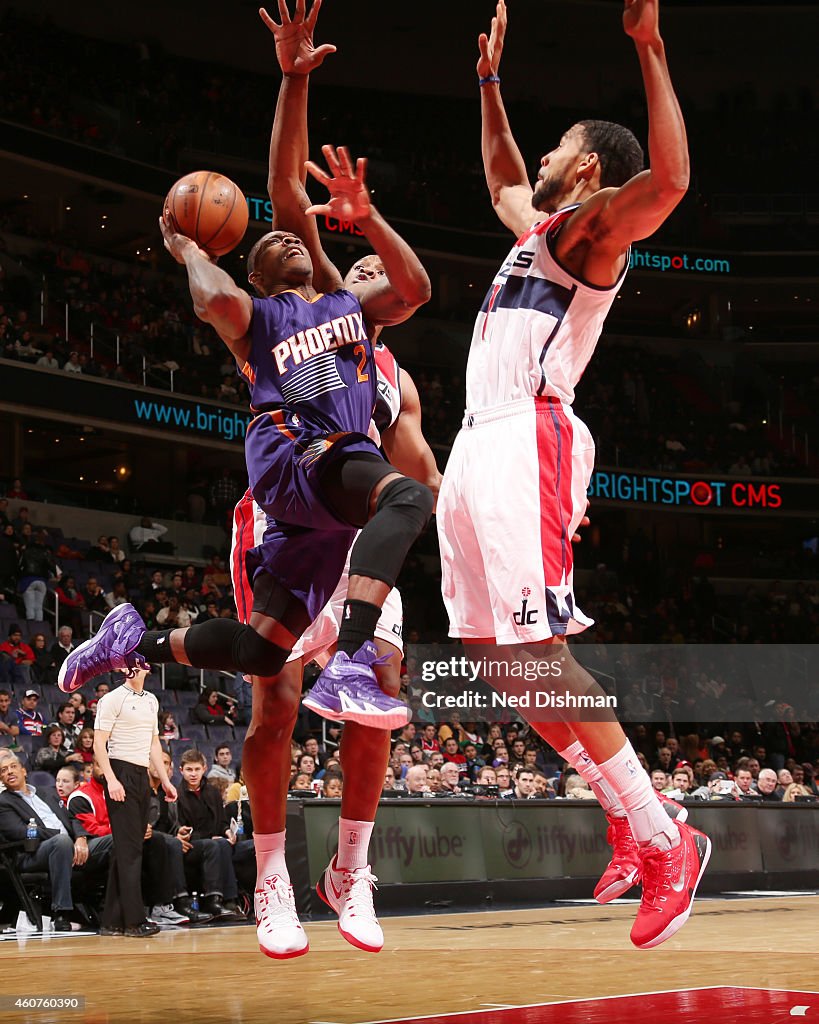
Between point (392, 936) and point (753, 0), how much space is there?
1042 inches

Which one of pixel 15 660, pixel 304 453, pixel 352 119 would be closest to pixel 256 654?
pixel 304 453

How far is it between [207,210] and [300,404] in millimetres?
855

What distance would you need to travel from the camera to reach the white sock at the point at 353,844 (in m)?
5.33

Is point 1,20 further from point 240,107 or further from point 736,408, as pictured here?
point 736,408

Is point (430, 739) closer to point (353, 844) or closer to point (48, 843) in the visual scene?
point (48, 843)

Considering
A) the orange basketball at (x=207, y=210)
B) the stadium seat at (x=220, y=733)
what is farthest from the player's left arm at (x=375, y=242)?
the stadium seat at (x=220, y=733)

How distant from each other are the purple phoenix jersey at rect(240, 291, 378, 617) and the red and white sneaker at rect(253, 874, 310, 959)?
3.67 feet

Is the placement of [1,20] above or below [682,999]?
above

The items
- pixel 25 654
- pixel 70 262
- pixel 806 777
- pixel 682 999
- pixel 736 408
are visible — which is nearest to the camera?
pixel 682 999

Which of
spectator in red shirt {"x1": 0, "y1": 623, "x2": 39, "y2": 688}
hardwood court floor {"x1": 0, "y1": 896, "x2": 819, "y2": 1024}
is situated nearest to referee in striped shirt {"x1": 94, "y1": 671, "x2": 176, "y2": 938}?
hardwood court floor {"x1": 0, "y1": 896, "x2": 819, "y2": 1024}

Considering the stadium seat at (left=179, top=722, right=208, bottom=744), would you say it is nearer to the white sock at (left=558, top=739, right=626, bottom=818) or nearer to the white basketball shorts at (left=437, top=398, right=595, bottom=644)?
the white sock at (left=558, top=739, right=626, bottom=818)

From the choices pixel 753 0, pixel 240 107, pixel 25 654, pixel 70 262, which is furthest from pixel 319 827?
pixel 753 0

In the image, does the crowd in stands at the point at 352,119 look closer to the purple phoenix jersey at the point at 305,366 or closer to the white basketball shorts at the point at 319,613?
the white basketball shorts at the point at 319,613

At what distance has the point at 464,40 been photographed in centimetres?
2961
